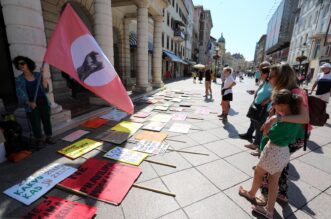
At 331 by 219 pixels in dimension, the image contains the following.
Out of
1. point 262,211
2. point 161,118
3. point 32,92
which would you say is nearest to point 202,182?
point 262,211

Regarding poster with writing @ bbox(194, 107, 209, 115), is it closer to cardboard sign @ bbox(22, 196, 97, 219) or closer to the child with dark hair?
the child with dark hair

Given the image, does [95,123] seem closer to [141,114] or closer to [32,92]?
[141,114]

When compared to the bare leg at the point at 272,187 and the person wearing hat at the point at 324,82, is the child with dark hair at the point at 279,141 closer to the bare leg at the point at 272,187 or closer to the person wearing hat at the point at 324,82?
the bare leg at the point at 272,187

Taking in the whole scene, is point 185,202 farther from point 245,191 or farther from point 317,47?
point 317,47

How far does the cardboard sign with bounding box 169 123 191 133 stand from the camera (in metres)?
5.32

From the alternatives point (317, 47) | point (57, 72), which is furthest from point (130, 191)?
point (317, 47)

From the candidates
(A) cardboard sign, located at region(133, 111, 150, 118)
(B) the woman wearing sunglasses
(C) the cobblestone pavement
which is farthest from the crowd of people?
(A) cardboard sign, located at region(133, 111, 150, 118)

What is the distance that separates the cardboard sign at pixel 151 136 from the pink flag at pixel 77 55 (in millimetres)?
1698

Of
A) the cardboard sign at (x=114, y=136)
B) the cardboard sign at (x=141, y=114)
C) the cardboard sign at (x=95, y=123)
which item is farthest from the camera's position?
the cardboard sign at (x=141, y=114)

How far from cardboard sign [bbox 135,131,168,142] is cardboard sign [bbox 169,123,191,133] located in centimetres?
52

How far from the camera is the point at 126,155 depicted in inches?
146

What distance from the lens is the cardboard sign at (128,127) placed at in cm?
513

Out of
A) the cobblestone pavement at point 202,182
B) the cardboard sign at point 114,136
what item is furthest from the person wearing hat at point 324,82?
the cardboard sign at point 114,136

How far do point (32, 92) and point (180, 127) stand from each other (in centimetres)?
384
